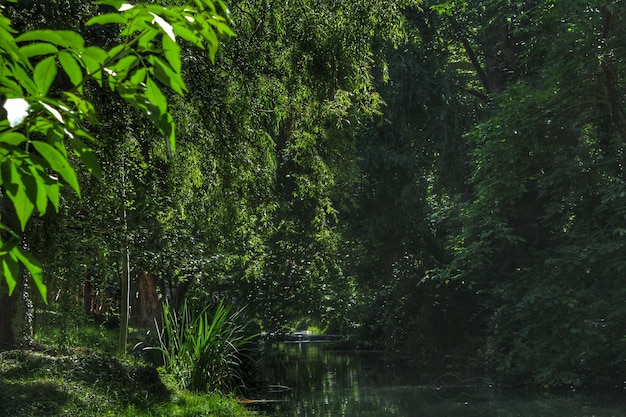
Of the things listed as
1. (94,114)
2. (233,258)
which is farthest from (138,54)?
(233,258)

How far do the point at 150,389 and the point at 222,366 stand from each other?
7.55 feet

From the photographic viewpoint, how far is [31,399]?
7.38 meters

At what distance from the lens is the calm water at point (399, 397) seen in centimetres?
1221

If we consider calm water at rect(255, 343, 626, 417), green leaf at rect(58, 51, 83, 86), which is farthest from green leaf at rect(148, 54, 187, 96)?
calm water at rect(255, 343, 626, 417)

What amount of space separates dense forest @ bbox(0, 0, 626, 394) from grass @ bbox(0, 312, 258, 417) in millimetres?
768

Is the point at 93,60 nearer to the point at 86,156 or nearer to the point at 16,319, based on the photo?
the point at 86,156

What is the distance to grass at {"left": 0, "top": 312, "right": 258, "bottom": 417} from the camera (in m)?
7.37

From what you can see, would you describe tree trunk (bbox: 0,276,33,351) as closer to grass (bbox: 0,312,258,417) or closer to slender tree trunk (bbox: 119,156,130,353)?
grass (bbox: 0,312,258,417)

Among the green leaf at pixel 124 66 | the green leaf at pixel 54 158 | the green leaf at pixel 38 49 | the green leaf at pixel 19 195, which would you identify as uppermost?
the green leaf at pixel 38 49

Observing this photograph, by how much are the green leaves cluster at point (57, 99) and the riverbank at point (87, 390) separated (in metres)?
5.97

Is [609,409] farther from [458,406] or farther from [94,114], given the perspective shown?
[94,114]

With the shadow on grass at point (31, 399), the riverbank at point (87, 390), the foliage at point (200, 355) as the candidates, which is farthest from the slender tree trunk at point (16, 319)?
the foliage at point (200, 355)

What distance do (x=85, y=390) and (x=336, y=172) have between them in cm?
643

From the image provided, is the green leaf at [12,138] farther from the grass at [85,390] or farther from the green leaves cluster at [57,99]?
the grass at [85,390]
